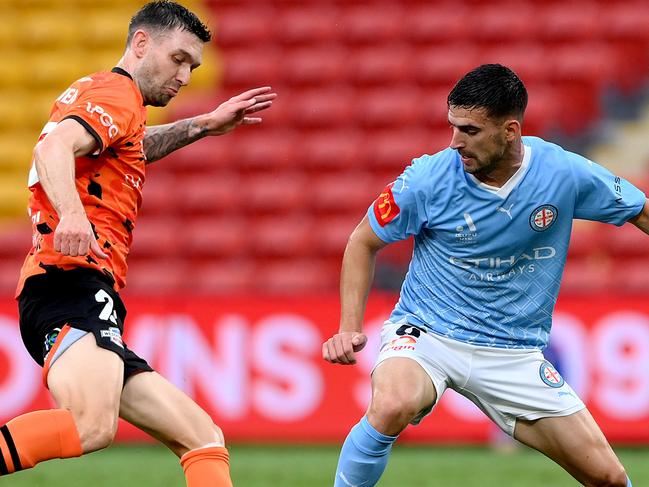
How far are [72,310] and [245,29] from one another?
896 cm

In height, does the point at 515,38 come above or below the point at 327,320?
above

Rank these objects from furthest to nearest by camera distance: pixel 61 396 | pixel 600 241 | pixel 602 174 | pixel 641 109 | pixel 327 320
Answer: pixel 641 109, pixel 600 241, pixel 327 320, pixel 602 174, pixel 61 396

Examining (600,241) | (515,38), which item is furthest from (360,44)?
(600,241)

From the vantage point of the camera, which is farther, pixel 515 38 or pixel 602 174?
pixel 515 38

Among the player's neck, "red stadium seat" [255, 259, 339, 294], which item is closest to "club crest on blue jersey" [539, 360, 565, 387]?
the player's neck

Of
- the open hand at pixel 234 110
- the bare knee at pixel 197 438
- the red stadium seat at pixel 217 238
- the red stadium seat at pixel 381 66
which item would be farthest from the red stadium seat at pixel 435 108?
the bare knee at pixel 197 438

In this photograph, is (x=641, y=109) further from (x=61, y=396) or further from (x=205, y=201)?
(x=61, y=396)

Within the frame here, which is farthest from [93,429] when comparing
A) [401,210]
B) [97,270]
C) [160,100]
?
[401,210]

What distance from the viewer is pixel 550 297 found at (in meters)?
4.96

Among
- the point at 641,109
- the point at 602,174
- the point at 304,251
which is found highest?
the point at 602,174

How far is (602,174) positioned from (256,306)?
4.77 metres

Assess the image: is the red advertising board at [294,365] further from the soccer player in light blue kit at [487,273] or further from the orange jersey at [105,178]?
the orange jersey at [105,178]

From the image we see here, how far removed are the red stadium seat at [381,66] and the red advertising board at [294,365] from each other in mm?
3908

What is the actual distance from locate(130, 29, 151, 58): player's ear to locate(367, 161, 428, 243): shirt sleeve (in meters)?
1.12
